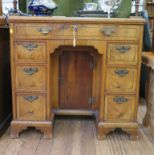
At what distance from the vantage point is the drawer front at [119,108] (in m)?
1.82

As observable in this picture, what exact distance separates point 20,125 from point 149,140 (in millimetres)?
1013

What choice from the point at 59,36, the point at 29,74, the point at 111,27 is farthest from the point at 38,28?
the point at 111,27

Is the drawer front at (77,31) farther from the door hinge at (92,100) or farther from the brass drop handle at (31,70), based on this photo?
the door hinge at (92,100)

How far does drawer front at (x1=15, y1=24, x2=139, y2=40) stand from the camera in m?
1.68

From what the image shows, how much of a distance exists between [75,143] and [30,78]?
0.59 metres

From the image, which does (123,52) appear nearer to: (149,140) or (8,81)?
(149,140)

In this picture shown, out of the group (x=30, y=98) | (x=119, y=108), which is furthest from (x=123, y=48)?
(x=30, y=98)

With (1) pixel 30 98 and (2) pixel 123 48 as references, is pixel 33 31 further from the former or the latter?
(2) pixel 123 48

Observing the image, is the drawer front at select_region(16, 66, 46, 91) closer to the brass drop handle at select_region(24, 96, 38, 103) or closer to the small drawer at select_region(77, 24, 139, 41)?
the brass drop handle at select_region(24, 96, 38, 103)

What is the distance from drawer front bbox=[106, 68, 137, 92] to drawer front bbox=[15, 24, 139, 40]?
240mm

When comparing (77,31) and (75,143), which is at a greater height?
(77,31)

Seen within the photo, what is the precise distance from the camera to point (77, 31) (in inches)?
66.5

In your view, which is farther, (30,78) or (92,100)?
(92,100)

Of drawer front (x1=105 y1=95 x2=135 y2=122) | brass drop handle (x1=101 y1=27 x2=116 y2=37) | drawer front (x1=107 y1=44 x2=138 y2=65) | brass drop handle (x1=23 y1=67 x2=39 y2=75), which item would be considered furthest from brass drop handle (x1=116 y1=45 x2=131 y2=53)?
brass drop handle (x1=23 y1=67 x2=39 y2=75)
